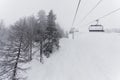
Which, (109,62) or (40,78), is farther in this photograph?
(109,62)

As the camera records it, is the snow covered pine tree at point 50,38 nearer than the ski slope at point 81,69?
No

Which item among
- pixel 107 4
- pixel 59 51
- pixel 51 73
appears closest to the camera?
pixel 107 4

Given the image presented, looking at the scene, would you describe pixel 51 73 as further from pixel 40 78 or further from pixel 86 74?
pixel 86 74

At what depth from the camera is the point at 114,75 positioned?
13.2 m

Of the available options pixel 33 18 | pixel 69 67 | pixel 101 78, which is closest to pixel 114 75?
pixel 101 78

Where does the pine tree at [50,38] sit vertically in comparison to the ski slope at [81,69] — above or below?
above

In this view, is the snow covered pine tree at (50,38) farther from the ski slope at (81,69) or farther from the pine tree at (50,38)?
the ski slope at (81,69)

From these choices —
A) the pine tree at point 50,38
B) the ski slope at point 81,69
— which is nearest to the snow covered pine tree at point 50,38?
the pine tree at point 50,38

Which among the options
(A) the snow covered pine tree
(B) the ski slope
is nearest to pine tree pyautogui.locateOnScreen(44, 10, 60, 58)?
(A) the snow covered pine tree

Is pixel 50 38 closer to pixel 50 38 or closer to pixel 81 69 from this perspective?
pixel 50 38

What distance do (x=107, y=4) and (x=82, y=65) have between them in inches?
494

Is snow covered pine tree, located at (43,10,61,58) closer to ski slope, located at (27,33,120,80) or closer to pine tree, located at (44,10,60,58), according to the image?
pine tree, located at (44,10,60,58)

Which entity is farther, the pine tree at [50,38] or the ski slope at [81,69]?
the pine tree at [50,38]

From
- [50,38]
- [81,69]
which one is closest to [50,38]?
[50,38]
